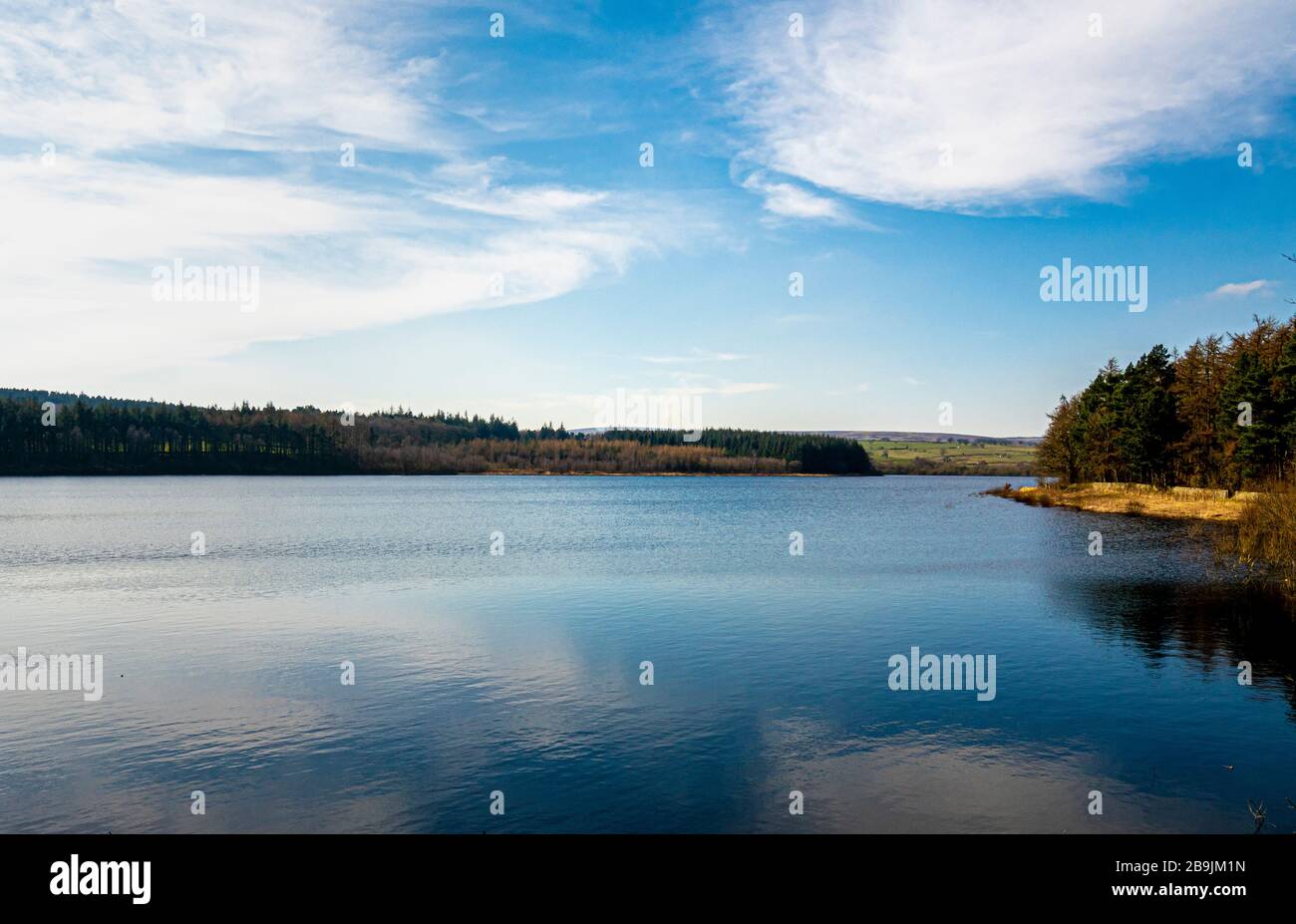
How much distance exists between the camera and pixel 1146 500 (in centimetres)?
9044

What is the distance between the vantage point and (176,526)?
7456 cm

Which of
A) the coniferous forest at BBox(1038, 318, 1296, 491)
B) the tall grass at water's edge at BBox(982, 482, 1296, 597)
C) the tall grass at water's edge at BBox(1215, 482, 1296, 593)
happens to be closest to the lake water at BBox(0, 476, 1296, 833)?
the tall grass at water's edge at BBox(982, 482, 1296, 597)

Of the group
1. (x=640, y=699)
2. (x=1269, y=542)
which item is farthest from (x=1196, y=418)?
(x=640, y=699)

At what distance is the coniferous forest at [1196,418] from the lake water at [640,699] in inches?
1123

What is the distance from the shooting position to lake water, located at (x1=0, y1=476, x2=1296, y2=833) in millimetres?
14906

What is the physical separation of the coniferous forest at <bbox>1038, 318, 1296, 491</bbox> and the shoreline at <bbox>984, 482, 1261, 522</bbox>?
2074mm

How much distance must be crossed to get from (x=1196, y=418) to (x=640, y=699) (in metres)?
86.9

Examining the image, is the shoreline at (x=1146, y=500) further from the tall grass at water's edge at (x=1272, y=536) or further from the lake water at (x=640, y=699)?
the lake water at (x=640, y=699)

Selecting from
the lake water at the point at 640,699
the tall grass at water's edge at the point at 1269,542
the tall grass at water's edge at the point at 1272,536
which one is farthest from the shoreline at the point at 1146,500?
the lake water at the point at 640,699

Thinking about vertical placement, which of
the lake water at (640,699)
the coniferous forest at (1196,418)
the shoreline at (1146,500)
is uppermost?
the coniferous forest at (1196,418)

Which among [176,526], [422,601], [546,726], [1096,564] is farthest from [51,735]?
[176,526]

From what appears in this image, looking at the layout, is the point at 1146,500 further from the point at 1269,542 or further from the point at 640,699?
the point at 640,699

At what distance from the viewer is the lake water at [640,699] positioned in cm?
1491
